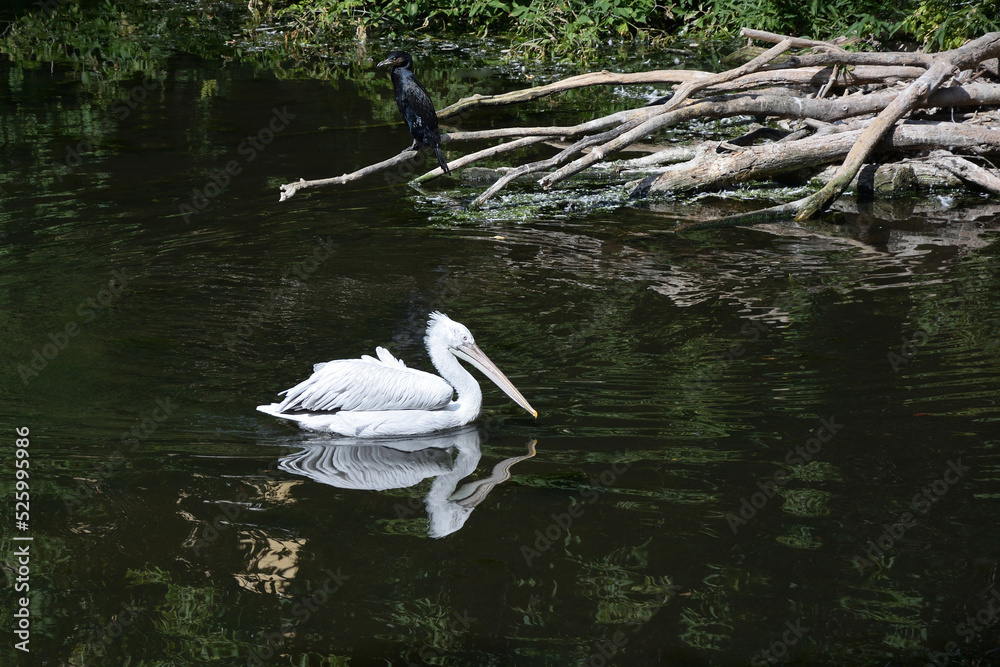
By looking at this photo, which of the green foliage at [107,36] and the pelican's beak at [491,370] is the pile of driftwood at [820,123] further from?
the green foliage at [107,36]

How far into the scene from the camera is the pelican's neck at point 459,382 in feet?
16.0

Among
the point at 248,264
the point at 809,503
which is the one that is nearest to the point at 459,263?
the point at 248,264

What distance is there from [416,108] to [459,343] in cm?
385

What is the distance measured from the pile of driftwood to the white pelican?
3626 millimetres

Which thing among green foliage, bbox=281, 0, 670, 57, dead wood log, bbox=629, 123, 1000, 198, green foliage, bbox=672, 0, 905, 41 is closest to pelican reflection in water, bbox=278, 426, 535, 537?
dead wood log, bbox=629, 123, 1000, 198

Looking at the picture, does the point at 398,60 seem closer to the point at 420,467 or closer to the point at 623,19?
the point at 420,467

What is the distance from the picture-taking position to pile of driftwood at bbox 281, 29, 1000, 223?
8352mm

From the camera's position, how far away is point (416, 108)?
8.30 metres

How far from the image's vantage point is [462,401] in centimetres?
492

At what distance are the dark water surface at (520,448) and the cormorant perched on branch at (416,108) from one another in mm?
710

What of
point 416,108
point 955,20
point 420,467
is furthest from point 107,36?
point 420,467

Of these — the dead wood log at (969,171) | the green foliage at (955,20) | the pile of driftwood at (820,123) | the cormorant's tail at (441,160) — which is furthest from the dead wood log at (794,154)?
the green foliage at (955,20)

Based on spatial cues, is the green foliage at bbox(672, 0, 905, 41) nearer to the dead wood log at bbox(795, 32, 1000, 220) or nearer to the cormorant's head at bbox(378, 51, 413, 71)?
the dead wood log at bbox(795, 32, 1000, 220)

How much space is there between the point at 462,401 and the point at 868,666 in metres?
2.34
